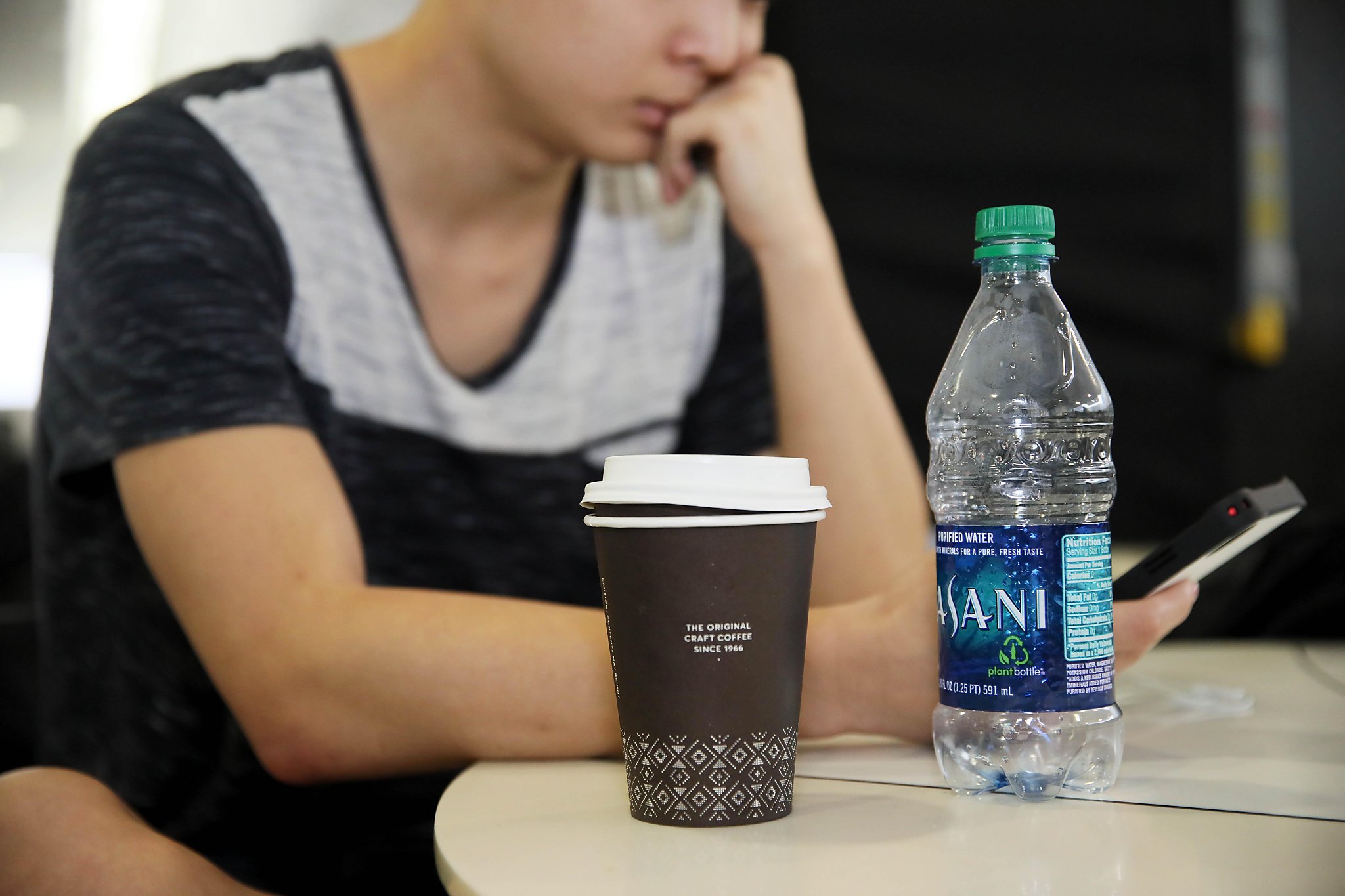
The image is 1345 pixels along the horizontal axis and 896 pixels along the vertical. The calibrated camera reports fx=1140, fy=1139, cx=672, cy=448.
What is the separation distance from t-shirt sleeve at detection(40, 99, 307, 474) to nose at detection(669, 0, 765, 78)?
49cm

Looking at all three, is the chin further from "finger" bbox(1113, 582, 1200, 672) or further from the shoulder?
"finger" bbox(1113, 582, 1200, 672)

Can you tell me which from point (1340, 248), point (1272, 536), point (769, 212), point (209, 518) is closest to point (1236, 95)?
point (1340, 248)

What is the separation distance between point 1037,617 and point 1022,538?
1.6 inches

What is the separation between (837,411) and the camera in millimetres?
1321

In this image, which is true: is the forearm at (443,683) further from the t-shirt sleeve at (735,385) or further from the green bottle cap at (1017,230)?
the t-shirt sleeve at (735,385)

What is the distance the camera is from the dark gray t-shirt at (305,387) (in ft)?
3.23

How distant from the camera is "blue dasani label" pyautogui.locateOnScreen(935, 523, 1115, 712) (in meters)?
A: 0.58

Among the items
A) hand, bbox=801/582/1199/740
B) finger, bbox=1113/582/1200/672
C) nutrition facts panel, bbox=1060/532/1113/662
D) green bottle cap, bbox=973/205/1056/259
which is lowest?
hand, bbox=801/582/1199/740

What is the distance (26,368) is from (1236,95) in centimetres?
254

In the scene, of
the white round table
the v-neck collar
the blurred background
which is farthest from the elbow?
the blurred background

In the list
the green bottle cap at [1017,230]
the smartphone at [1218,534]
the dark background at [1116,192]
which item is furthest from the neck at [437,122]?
the dark background at [1116,192]

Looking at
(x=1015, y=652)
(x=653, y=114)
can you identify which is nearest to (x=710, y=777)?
(x=1015, y=652)

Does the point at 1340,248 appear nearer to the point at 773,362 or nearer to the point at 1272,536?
the point at 1272,536

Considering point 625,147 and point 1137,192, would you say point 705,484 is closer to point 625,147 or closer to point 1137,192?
point 625,147
